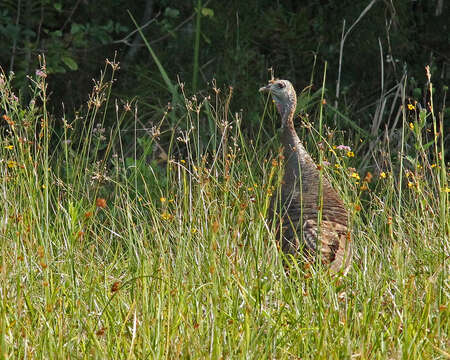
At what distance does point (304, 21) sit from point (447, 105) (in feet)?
4.10

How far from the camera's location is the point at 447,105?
21.0 ft

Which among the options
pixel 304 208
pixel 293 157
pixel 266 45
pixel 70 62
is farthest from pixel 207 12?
pixel 304 208

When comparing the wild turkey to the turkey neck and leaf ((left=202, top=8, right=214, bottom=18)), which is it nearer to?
the turkey neck

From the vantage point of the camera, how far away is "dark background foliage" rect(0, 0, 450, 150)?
6145 millimetres

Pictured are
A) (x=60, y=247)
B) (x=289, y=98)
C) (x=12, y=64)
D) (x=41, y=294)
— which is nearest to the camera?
(x=41, y=294)

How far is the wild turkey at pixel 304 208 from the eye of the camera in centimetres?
354

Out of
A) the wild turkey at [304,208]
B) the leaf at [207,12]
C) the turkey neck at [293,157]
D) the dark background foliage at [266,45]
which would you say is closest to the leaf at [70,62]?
the dark background foliage at [266,45]

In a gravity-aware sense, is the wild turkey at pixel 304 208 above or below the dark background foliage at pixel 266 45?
below

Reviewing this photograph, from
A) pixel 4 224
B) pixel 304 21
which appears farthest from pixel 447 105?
pixel 4 224

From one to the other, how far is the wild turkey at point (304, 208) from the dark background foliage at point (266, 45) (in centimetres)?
144

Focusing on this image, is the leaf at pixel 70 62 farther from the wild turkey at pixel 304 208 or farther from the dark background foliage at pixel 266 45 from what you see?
the wild turkey at pixel 304 208

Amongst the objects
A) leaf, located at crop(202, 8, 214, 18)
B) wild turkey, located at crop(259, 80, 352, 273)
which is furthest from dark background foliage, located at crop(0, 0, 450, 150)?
wild turkey, located at crop(259, 80, 352, 273)

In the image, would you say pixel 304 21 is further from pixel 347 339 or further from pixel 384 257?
pixel 347 339

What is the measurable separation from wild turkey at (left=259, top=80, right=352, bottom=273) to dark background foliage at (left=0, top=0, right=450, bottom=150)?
1439 millimetres
